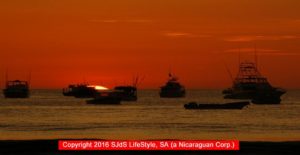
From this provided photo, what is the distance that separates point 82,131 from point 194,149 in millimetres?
36101

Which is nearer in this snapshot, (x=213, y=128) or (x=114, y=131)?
(x=114, y=131)

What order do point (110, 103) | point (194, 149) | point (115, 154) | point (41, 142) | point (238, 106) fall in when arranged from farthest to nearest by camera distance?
point (110, 103)
point (238, 106)
point (41, 142)
point (194, 149)
point (115, 154)

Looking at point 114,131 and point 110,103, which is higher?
point 110,103

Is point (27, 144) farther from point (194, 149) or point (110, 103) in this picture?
point (110, 103)

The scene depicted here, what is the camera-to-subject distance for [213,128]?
82.6 meters

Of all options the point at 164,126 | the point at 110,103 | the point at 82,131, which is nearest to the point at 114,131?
the point at 82,131

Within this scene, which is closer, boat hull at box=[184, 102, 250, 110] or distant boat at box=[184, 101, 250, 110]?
boat hull at box=[184, 102, 250, 110]

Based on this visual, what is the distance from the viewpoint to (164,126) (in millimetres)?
86500

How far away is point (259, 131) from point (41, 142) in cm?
3628

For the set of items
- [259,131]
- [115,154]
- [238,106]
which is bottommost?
[115,154]

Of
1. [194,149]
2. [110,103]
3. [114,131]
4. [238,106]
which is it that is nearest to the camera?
[194,149]

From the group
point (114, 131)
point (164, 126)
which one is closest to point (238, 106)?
point (164, 126)

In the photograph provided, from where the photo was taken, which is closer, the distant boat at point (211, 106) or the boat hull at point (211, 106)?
the boat hull at point (211, 106)

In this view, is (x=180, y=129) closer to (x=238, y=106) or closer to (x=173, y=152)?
(x=173, y=152)
